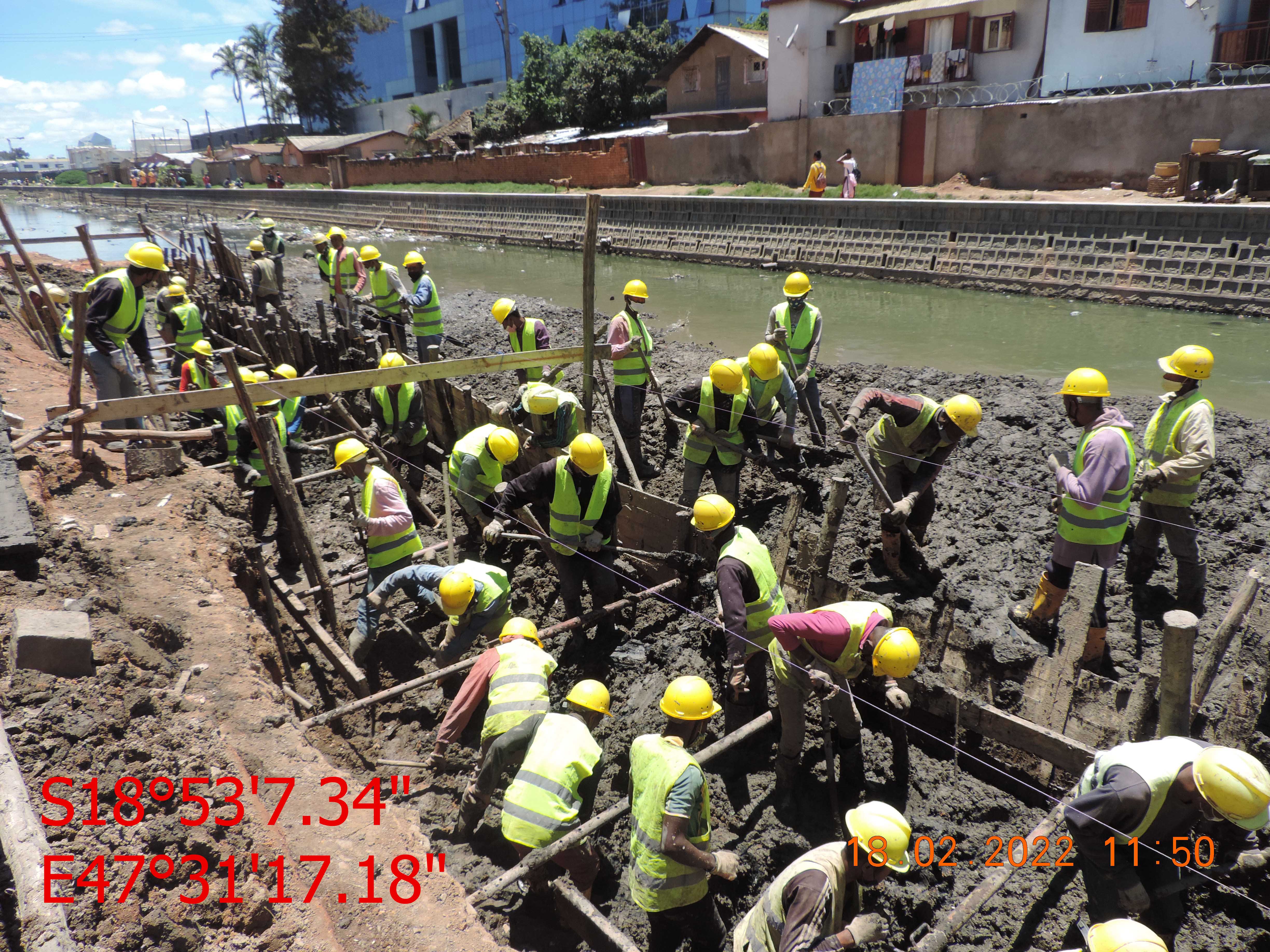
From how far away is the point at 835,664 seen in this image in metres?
4.02

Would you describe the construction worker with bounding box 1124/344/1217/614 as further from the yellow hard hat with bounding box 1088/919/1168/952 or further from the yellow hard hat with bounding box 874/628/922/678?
the yellow hard hat with bounding box 1088/919/1168/952

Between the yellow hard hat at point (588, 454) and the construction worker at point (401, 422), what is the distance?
314 centimetres

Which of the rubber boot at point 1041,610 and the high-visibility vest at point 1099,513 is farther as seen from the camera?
the rubber boot at point 1041,610

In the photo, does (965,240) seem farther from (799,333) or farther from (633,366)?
(633,366)

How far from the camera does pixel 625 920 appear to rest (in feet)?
12.7

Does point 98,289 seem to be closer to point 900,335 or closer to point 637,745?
point 637,745

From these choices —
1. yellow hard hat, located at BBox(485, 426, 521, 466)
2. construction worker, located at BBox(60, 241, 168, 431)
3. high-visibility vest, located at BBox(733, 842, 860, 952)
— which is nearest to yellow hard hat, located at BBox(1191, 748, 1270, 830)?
high-visibility vest, located at BBox(733, 842, 860, 952)

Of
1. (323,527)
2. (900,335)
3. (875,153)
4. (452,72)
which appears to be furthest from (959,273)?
(452,72)

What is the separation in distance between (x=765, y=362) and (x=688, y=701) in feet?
12.2

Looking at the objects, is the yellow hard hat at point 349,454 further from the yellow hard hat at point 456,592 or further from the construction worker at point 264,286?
the construction worker at point 264,286

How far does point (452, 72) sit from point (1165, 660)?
2938 inches

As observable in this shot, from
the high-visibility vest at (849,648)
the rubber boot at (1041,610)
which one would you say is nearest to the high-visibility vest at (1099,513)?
the rubber boot at (1041,610)

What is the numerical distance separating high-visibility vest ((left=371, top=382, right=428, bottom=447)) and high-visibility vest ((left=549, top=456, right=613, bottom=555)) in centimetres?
316

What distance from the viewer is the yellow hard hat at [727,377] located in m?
6.20
